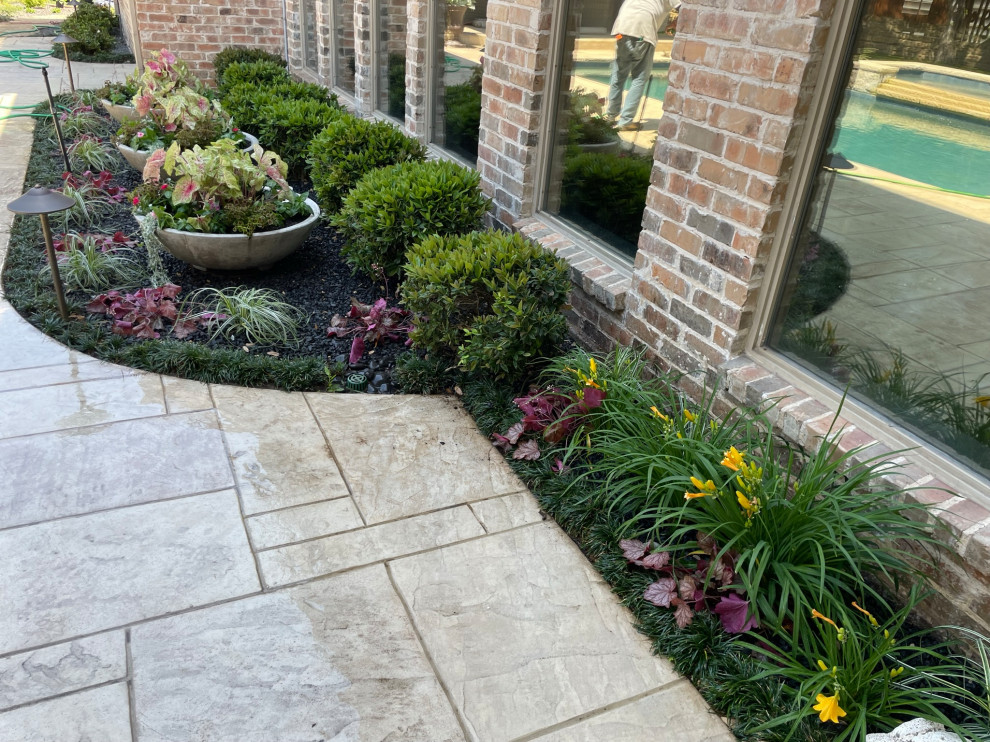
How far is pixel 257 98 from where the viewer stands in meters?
6.88

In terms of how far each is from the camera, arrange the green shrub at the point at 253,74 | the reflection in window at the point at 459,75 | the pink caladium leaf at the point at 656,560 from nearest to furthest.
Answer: the pink caladium leaf at the point at 656,560, the reflection in window at the point at 459,75, the green shrub at the point at 253,74

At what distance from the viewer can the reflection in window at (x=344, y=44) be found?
7.43 m

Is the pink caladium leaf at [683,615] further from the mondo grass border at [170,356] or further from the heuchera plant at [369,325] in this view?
the heuchera plant at [369,325]

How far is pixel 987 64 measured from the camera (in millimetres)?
2273

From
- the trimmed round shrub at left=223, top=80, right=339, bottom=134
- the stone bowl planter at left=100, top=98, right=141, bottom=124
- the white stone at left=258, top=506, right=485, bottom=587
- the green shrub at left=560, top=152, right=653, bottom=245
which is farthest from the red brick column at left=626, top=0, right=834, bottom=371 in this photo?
the stone bowl planter at left=100, top=98, right=141, bottom=124

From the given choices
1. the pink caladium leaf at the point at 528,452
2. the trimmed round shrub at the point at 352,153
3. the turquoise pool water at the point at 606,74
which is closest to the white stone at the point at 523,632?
the pink caladium leaf at the point at 528,452

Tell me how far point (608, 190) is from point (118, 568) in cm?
287

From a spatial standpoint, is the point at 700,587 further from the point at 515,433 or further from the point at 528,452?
the point at 515,433

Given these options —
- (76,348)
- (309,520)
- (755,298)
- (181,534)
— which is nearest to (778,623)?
(755,298)

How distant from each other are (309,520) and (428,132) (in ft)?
12.5

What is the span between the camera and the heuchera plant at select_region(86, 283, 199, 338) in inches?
165

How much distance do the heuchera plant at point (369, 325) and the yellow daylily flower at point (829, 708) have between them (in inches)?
110

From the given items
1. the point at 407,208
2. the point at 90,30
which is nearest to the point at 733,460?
the point at 407,208

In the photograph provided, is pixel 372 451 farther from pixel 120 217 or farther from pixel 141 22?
pixel 141 22
